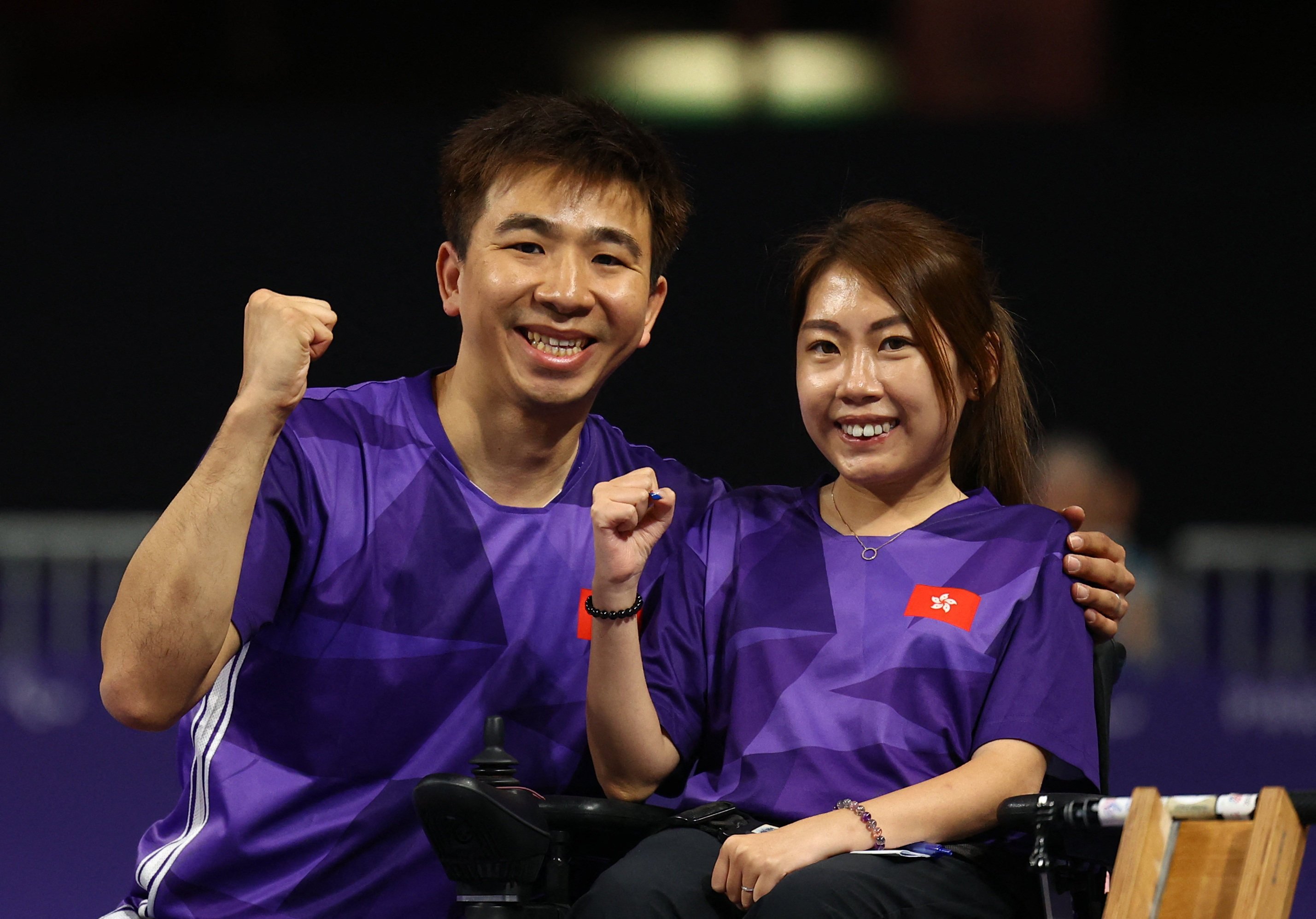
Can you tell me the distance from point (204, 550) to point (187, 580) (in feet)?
0.13

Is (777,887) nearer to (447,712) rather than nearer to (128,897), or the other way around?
(447,712)

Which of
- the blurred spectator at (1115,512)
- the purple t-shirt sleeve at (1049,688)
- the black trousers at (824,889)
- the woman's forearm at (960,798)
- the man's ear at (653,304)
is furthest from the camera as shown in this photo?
the blurred spectator at (1115,512)

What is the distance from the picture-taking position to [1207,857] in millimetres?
1549

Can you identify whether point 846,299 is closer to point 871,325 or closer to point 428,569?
point 871,325

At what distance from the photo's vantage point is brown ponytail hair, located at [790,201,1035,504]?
6.65 ft

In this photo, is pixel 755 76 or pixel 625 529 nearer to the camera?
pixel 625 529

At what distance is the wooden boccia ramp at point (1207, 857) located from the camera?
1.47m

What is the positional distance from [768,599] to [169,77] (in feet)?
21.6

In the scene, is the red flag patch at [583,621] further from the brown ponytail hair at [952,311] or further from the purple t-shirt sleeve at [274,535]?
the brown ponytail hair at [952,311]

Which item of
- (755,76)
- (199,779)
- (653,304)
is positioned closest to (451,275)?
(653,304)

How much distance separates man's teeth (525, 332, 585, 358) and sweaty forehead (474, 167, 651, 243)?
0.16 metres

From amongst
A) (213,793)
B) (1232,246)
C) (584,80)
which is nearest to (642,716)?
(213,793)

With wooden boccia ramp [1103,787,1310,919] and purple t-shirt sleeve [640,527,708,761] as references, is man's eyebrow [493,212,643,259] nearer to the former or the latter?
purple t-shirt sleeve [640,527,708,761]

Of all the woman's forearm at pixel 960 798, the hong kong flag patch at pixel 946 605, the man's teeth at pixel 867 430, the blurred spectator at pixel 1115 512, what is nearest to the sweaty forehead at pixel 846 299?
the man's teeth at pixel 867 430
